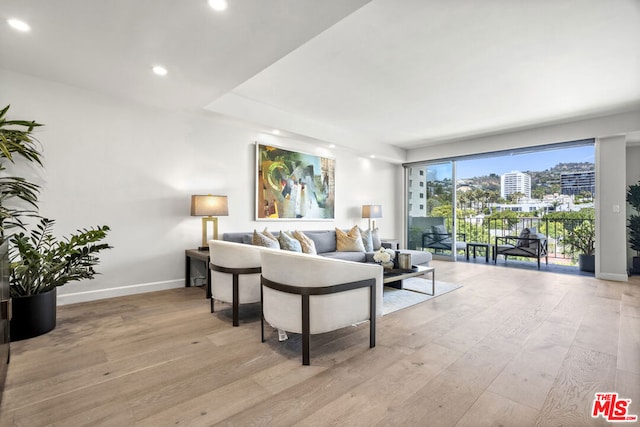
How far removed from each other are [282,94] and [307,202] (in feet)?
6.88

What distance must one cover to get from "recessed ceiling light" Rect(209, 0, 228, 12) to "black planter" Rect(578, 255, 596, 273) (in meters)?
6.98

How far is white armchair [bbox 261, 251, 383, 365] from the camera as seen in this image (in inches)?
82.4

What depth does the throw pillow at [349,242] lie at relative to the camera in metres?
5.20

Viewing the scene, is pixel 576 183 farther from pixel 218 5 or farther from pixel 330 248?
pixel 218 5

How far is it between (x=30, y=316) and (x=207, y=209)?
1984 mm

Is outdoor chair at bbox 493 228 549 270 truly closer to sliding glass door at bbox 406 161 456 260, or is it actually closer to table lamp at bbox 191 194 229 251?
sliding glass door at bbox 406 161 456 260

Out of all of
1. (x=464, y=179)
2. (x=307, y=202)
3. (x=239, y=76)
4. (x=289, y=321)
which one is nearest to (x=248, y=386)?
(x=289, y=321)

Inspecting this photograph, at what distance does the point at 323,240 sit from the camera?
5.26 m

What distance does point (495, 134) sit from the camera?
19.9ft

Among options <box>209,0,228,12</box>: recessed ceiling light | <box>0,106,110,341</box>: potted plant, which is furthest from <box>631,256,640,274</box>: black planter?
<box>0,106,110,341</box>: potted plant

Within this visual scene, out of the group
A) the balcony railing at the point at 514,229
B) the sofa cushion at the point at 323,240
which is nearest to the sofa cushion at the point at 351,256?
the sofa cushion at the point at 323,240

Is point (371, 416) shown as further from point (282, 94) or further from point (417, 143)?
point (417, 143)

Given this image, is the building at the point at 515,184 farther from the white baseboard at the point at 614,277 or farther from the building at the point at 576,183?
the white baseboard at the point at 614,277

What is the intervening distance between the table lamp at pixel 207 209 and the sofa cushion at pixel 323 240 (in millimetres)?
1567
